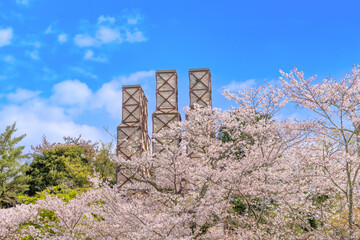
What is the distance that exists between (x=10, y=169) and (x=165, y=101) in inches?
526

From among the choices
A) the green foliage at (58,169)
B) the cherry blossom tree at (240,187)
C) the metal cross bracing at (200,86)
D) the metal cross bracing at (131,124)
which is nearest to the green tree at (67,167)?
the green foliage at (58,169)

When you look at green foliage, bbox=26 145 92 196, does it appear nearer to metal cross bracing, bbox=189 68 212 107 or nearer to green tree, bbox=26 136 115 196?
green tree, bbox=26 136 115 196

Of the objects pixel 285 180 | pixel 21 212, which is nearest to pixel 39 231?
Result: pixel 21 212

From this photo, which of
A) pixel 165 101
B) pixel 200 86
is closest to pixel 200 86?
pixel 200 86

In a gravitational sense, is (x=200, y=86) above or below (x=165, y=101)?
above

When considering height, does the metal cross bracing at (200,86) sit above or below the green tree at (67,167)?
above

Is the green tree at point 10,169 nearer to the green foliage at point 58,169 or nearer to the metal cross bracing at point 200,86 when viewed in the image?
the green foliage at point 58,169

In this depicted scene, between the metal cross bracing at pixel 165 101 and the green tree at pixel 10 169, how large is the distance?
1227 centimetres

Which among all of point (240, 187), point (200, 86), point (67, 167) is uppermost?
point (200, 86)

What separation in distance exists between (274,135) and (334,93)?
2189mm

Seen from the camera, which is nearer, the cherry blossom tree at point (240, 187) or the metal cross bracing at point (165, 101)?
the cherry blossom tree at point (240, 187)

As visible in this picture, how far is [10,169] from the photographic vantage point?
2442 centimetres

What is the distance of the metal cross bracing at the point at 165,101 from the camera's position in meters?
18.0

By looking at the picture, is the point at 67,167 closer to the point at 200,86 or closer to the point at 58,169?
the point at 58,169
